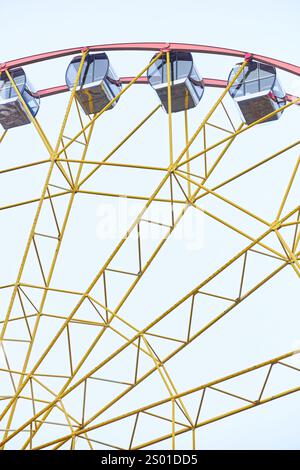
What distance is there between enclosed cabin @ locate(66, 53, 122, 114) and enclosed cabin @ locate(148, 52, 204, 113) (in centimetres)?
189

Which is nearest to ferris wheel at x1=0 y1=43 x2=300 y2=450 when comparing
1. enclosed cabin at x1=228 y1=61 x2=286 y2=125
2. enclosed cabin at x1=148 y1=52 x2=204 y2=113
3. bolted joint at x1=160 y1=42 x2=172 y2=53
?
enclosed cabin at x1=148 y1=52 x2=204 y2=113

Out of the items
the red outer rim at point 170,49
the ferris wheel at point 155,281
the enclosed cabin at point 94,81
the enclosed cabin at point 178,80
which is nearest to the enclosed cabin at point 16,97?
the red outer rim at point 170,49

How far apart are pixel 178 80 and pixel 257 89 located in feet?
8.83

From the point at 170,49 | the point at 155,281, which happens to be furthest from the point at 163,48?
the point at 155,281

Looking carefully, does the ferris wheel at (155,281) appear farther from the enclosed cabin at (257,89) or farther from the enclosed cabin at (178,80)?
the enclosed cabin at (257,89)

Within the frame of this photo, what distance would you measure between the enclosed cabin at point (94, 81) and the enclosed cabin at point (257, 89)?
4.61 m

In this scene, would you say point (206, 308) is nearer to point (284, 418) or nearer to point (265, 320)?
point (265, 320)

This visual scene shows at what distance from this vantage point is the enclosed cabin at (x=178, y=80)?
93.6ft

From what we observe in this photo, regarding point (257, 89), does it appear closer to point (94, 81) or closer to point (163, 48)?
point (163, 48)

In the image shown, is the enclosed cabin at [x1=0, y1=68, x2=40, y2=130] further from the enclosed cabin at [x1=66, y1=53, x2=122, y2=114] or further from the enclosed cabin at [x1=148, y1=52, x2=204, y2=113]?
the enclosed cabin at [x1=148, y1=52, x2=204, y2=113]

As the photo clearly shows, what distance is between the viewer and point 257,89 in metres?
28.1
